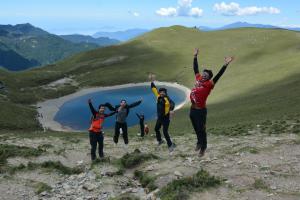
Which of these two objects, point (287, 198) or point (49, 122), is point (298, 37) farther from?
point (287, 198)

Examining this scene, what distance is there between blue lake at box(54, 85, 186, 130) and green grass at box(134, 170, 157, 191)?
82.7m

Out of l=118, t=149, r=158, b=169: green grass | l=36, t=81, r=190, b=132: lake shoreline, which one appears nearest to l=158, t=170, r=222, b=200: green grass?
l=118, t=149, r=158, b=169: green grass

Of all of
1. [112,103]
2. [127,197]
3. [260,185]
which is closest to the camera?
[260,185]

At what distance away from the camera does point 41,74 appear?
194 m

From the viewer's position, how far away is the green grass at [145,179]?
604 inches

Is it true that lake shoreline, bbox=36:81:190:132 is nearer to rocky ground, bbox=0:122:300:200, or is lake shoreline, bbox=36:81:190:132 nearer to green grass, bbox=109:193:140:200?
rocky ground, bbox=0:122:300:200

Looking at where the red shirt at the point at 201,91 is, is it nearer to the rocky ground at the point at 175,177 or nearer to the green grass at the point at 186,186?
the rocky ground at the point at 175,177

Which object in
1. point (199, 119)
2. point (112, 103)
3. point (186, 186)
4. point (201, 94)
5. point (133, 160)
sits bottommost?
point (112, 103)

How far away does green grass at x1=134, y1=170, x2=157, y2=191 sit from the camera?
15330mm

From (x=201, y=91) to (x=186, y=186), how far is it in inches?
195

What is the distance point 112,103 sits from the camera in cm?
13838

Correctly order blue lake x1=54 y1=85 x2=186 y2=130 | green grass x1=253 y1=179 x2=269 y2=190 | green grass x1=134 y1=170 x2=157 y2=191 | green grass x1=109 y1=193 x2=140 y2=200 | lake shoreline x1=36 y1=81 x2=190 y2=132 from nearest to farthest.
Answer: green grass x1=253 y1=179 x2=269 y2=190, green grass x1=109 y1=193 x2=140 y2=200, green grass x1=134 y1=170 x2=157 y2=191, lake shoreline x1=36 y1=81 x2=190 y2=132, blue lake x1=54 y1=85 x2=186 y2=130

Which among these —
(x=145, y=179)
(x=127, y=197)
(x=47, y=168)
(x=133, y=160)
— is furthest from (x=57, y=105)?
(x=127, y=197)

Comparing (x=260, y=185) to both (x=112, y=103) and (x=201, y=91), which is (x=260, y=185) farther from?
(x=112, y=103)
